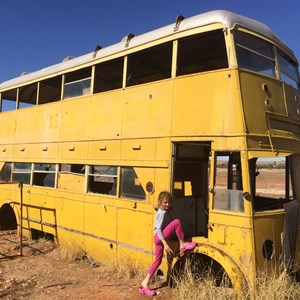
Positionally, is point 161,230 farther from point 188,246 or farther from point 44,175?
point 44,175

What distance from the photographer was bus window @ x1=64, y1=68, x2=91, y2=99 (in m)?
8.15

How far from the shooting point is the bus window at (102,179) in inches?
288

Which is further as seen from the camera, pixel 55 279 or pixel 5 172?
pixel 5 172

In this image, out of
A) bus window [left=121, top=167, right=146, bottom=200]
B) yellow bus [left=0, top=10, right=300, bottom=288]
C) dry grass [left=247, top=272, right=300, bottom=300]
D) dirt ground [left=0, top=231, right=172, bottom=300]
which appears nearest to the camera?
dry grass [left=247, top=272, right=300, bottom=300]

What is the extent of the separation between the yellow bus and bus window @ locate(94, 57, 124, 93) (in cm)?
3

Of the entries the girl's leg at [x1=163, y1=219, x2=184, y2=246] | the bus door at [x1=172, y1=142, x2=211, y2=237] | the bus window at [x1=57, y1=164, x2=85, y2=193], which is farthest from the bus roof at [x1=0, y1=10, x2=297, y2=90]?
the girl's leg at [x1=163, y1=219, x2=184, y2=246]

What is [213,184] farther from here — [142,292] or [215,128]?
[142,292]

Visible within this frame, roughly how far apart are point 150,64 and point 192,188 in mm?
2692

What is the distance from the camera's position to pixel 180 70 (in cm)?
742

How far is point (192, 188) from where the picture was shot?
740 cm

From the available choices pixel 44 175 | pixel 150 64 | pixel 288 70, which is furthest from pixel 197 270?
pixel 44 175

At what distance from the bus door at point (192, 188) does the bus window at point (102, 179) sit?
123 centimetres

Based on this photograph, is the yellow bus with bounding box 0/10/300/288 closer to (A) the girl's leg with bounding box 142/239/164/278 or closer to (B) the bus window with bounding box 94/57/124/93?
(B) the bus window with bounding box 94/57/124/93

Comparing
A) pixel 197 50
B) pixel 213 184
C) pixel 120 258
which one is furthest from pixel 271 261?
pixel 197 50
